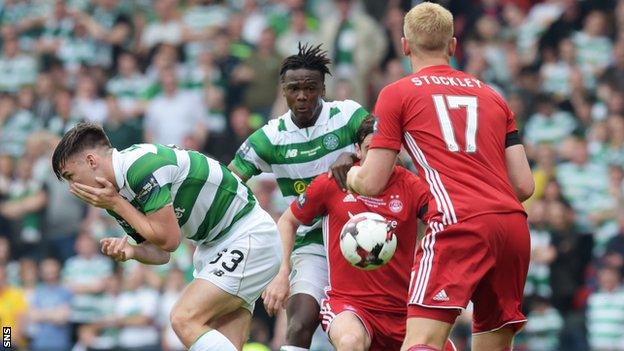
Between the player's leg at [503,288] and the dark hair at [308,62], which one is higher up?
the dark hair at [308,62]

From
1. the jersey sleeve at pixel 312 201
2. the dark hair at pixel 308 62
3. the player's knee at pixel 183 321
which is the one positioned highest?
the dark hair at pixel 308 62

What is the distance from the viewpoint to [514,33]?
695 inches

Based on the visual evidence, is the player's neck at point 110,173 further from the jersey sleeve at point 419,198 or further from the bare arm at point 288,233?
the jersey sleeve at point 419,198

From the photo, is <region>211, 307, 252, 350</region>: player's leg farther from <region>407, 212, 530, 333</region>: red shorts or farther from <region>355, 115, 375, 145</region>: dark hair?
<region>407, 212, 530, 333</region>: red shorts

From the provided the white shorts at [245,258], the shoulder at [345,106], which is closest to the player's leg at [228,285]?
the white shorts at [245,258]

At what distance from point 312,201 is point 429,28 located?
6.42 feet

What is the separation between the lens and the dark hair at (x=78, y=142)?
8.48m

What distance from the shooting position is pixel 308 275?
980cm

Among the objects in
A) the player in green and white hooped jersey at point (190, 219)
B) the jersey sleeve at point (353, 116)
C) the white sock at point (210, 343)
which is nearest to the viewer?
the player in green and white hooped jersey at point (190, 219)

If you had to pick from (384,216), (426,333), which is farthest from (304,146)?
(426,333)

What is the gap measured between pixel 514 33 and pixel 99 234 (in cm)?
580

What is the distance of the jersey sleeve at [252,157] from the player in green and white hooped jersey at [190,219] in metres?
0.56

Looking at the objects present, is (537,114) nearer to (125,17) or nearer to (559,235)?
(559,235)

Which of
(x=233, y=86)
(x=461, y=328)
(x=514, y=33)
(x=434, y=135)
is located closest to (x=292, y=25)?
(x=233, y=86)
